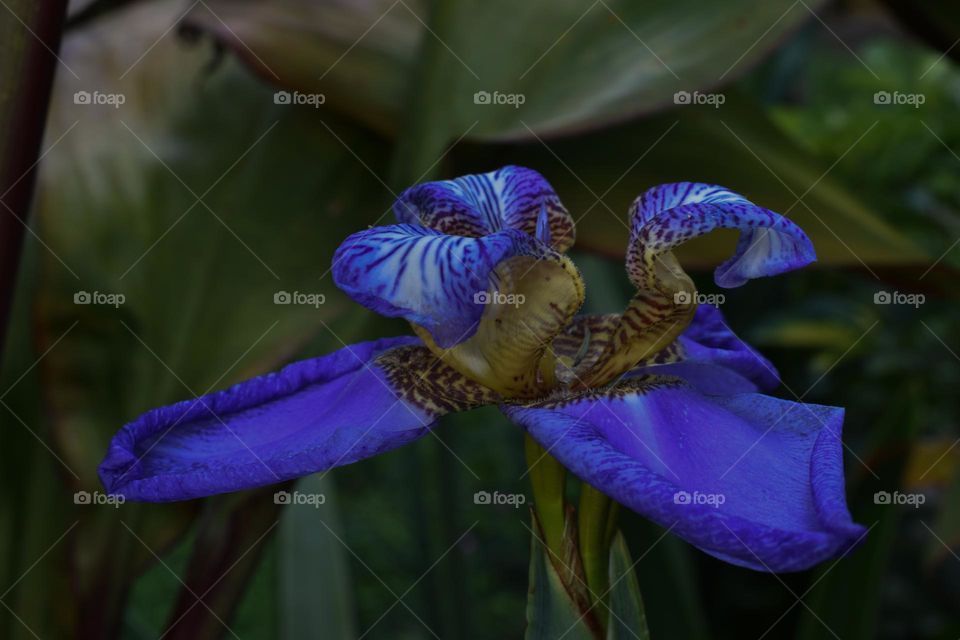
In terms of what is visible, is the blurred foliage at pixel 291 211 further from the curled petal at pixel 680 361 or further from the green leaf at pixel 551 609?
the green leaf at pixel 551 609

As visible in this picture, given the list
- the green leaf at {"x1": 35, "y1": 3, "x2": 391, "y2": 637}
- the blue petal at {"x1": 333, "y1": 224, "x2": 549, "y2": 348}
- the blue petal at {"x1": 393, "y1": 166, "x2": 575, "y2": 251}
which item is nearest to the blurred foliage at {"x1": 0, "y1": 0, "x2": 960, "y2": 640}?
the green leaf at {"x1": 35, "y1": 3, "x2": 391, "y2": 637}

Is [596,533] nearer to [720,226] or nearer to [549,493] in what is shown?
[549,493]

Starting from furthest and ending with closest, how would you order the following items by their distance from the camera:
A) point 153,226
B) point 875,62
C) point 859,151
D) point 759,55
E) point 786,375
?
point 875,62 < point 859,151 < point 786,375 < point 153,226 < point 759,55

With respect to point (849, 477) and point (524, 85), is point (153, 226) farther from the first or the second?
point (849, 477)

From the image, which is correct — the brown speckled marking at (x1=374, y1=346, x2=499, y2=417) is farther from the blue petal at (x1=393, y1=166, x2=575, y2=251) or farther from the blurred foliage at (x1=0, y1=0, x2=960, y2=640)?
the blurred foliage at (x1=0, y1=0, x2=960, y2=640)

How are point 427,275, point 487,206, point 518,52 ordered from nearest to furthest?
point 427,275
point 487,206
point 518,52

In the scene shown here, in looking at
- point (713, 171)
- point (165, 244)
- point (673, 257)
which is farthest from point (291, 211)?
point (673, 257)

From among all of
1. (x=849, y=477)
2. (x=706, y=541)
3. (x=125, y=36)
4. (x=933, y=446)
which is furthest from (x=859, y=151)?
(x=706, y=541)
